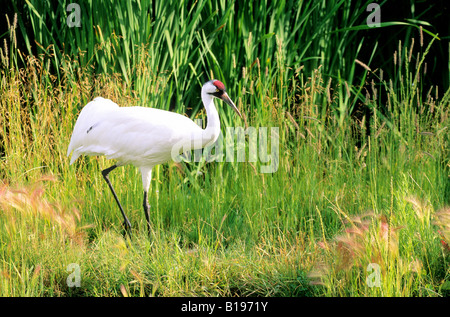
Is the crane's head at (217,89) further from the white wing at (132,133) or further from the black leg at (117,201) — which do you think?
the black leg at (117,201)

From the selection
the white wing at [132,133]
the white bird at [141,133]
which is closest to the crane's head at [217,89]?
the white bird at [141,133]

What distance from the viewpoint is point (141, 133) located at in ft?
9.53

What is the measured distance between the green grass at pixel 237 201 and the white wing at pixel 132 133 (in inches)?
10.3

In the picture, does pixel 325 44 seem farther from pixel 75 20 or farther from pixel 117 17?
pixel 75 20

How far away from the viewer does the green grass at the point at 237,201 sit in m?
2.29

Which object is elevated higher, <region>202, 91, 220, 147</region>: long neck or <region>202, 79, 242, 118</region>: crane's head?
<region>202, 79, 242, 118</region>: crane's head

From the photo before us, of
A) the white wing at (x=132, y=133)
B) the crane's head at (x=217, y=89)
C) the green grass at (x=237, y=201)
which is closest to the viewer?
the green grass at (x=237, y=201)

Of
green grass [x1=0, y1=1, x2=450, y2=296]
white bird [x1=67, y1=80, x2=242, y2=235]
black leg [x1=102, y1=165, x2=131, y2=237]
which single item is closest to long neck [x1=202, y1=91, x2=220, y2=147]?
white bird [x1=67, y1=80, x2=242, y2=235]

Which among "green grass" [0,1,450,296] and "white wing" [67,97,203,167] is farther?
"white wing" [67,97,203,167]

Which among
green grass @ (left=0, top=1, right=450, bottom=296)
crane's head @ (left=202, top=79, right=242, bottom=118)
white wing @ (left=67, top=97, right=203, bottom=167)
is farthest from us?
crane's head @ (left=202, top=79, right=242, bottom=118)

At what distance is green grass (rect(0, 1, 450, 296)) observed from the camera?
229 centimetres

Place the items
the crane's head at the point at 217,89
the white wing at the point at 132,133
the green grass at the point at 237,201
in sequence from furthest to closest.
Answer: the crane's head at the point at 217,89 < the white wing at the point at 132,133 < the green grass at the point at 237,201

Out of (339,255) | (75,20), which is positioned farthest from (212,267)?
(75,20)

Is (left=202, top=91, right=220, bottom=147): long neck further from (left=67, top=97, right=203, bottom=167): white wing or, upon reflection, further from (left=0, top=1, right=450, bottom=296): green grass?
(left=0, top=1, right=450, bottom=296): green grass
